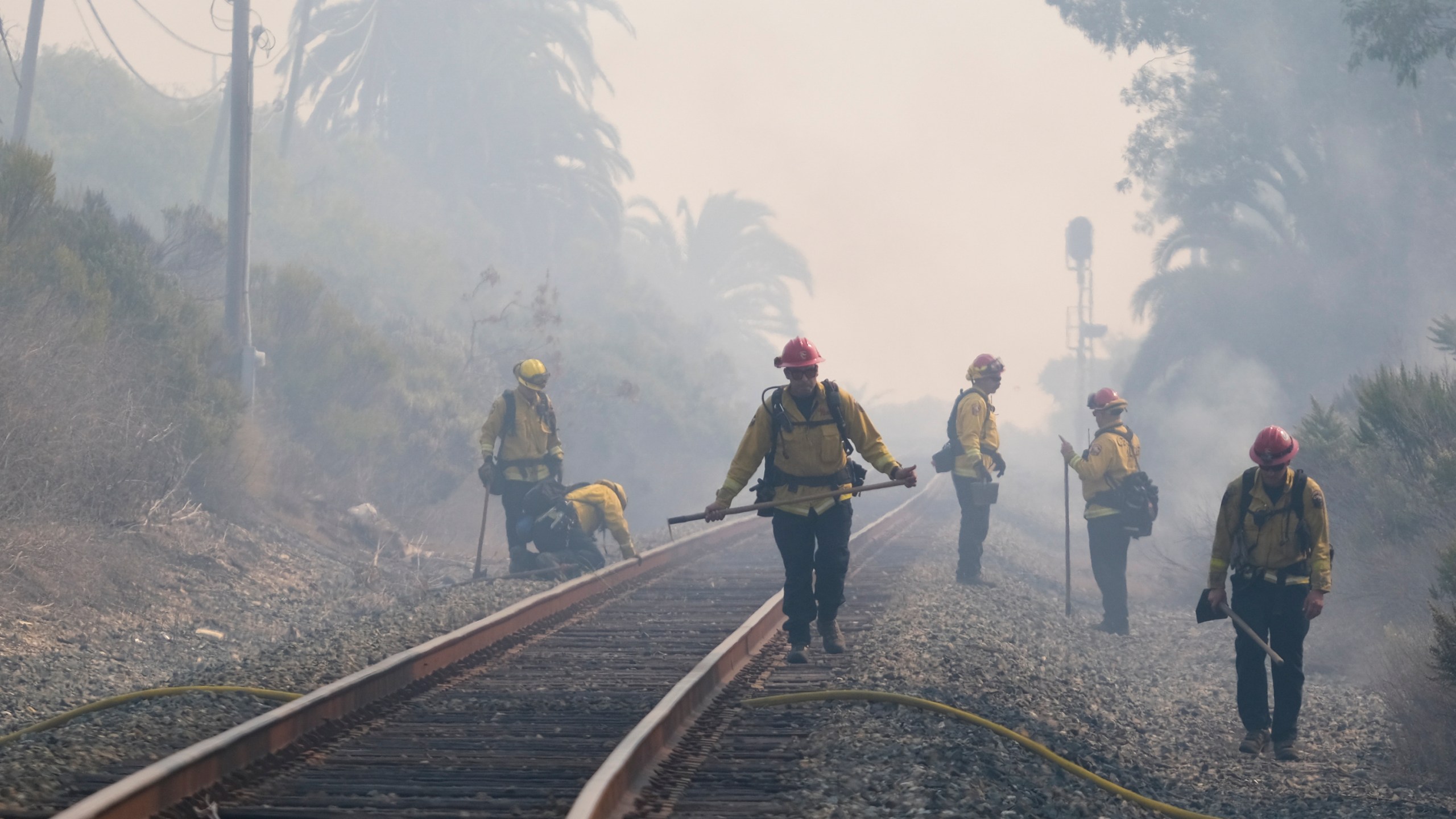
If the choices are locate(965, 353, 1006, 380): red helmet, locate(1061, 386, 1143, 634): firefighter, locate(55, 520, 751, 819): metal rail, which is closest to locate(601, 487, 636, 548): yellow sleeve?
locate(55, 520, 751, 819): metal rail

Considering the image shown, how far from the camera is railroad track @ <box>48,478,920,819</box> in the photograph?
5215 millimetres

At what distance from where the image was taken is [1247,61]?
105ft

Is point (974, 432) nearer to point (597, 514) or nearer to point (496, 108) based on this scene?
point (597, 514)

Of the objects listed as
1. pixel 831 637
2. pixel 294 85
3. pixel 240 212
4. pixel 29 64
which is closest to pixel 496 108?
pixel 294 85

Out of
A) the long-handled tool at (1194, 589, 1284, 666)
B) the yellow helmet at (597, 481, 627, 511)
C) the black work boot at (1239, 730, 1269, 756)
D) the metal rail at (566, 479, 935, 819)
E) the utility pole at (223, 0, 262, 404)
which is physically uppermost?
the utility pole at (223, 0, 262, 404)

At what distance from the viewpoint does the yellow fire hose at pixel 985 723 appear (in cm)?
607

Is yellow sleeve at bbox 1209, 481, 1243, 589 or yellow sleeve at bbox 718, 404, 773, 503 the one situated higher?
yellow sleeve at bbox 718, 404, 773, 503

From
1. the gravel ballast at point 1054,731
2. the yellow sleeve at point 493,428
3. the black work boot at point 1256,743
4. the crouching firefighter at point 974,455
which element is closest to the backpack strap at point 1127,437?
the crouching firefighter at point 974,455

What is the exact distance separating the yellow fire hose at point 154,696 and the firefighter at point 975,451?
309 inches

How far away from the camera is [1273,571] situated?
8281mm

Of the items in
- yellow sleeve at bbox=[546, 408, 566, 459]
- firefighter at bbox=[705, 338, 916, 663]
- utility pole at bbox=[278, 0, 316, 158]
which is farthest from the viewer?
utility pole at bbox=[278, 0, 316, 158]

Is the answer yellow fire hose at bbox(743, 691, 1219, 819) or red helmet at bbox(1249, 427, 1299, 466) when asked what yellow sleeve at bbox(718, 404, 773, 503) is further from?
red helmet at bbox(1249, 427, 1299, 466)

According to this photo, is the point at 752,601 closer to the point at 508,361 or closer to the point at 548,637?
the point at 548,637

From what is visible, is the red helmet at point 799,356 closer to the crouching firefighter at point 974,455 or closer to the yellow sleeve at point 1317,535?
the yellow sleeve at point 1317,535
